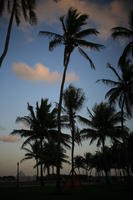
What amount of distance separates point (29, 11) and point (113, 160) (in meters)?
42.7

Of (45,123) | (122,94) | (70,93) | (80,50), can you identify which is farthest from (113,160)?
(80,50)

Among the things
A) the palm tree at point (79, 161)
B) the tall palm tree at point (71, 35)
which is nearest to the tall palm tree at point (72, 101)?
the tall palm tree at point (71, 35)

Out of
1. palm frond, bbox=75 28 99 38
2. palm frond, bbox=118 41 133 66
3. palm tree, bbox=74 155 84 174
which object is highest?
palm frond, bbox=75 28 99 38

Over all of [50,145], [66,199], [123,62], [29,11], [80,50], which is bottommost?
[66,199]

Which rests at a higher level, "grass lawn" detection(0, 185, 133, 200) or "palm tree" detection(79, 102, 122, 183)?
"palm tree" detection(79, 102, 122, 183)

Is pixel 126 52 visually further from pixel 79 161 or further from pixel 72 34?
pixel 79 161

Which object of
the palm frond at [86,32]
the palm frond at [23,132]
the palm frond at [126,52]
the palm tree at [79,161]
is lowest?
the palm tree at [79,161]

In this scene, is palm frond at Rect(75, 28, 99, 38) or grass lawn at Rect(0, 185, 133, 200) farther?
palm frond at Rect(75, 28, 99, 38)

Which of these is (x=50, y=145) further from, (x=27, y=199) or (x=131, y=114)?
(x=27, y=199)

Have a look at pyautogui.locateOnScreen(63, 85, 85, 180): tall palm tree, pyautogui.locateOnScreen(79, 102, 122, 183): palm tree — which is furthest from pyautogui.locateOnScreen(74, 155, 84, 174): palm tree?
pyautogui.locateOnScreen(63, 85, 85, 180): tall palm tree

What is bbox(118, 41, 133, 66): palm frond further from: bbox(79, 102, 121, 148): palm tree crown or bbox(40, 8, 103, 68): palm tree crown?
bbox(79, 102, 121, 148): palm tree crown

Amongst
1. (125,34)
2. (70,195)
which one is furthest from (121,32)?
(70,195)

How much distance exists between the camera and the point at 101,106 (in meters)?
34.2

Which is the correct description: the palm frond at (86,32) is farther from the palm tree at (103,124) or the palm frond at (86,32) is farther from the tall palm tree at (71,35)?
the palm tree at (103,124)
